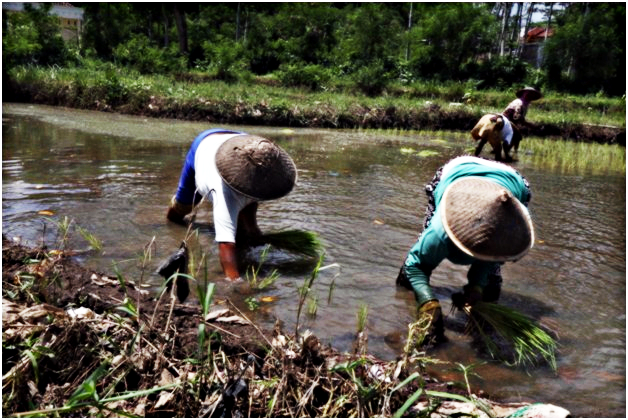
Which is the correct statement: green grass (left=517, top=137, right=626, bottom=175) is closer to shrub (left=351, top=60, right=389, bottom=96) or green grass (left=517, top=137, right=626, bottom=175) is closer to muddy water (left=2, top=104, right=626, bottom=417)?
muddy water (left=2, top=104, right=626, bottom=417)

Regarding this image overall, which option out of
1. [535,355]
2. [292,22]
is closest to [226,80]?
[292,22]

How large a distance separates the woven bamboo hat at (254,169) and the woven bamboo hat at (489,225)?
1.30m

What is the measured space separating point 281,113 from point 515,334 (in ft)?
40.0

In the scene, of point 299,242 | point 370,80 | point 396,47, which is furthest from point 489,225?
point 396,47

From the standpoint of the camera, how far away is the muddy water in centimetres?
298

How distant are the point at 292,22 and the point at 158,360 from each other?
27202 mm

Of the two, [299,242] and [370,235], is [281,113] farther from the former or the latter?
[299,242]

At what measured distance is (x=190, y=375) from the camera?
7.29 ft

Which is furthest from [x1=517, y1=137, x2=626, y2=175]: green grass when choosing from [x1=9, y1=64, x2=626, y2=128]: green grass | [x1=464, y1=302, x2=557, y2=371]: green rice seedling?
[x1=464, y1=302, x2=557, y2=371]: green rice seedling

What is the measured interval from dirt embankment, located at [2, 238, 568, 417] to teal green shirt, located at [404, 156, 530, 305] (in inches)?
25.4

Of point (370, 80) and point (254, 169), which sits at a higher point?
point (254, 169)

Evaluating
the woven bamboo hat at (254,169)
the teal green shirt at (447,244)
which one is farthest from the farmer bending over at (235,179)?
the teal green shirt at (447,244)

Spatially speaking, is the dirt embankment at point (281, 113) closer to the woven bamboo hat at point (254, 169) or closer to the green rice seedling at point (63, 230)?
the green rice seedling at point (63, 230)

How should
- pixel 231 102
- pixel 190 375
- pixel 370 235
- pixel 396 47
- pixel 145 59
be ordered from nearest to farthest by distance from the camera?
pixel 190 375 → pixel 370 235 → pixel 231 102 → pixel 145 59 → pixel 396 47
